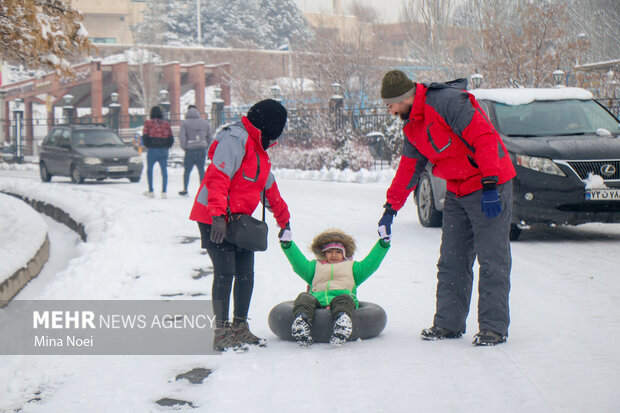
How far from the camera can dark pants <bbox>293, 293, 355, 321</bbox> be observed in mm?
4891

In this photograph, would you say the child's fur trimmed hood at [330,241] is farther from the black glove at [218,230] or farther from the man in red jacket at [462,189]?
the black glove at [218,230]

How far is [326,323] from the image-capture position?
16.2 feet

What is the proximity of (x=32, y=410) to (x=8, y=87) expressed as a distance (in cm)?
5365

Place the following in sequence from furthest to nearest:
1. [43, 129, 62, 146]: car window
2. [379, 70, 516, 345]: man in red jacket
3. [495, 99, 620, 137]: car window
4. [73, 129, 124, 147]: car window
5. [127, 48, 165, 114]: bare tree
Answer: [127, 48, 165, 114]: bare tree
[43, 129, 62, 146]: car window
[73, 129, 124, 147]: car window
[495, 99, 620, 137]: car window
[379, 70, 516, 345]: man in red jacket

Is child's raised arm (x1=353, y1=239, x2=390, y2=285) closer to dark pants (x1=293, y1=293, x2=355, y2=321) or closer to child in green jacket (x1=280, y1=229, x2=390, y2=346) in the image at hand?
child in green jacket (x1=280, y1=229, x2=390, y2=346)

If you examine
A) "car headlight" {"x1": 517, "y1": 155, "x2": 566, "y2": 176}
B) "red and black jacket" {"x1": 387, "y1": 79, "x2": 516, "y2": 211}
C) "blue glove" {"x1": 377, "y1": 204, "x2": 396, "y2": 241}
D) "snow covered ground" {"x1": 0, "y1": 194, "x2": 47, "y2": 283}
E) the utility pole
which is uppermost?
the utility pole

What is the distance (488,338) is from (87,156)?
17692 millimetres

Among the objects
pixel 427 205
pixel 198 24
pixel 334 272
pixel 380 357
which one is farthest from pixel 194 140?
pixel 198 24

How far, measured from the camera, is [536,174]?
8.66 metres

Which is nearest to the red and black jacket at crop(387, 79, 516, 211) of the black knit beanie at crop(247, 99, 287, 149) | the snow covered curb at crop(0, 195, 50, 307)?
the black knit beanie at crop(247, 99, 287, 149)

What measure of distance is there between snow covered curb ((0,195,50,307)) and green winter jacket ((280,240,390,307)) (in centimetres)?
290

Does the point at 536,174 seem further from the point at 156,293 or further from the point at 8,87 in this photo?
the point at 8,87

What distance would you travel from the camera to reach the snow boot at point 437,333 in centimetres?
502

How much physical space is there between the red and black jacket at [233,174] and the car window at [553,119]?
17.5ft
